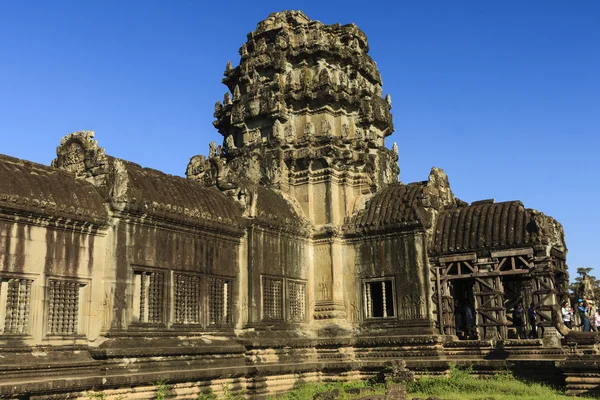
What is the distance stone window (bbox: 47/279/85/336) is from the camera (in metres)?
13.2

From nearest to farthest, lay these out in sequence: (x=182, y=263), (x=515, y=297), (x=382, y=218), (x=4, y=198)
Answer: (x=4, y=198), (x=182, y=263), (x=382, y=218), (x=515, y=297)

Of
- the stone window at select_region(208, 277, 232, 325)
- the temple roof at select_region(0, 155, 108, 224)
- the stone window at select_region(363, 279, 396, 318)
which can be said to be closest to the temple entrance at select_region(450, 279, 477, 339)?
the stone window at select_region(363, 279, 396, 318)

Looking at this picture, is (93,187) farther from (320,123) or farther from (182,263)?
(320,123)

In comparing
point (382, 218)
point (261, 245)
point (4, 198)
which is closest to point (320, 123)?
point (382, 218)

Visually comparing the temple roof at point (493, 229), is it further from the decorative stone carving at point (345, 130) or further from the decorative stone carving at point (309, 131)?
the decorative stone carving at point (309, 131)

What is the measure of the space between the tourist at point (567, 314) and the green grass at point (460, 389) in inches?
118

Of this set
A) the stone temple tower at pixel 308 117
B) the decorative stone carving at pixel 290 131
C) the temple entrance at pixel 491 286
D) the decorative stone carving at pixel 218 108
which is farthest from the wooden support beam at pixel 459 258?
the decorative stone carving at pixel 218 108

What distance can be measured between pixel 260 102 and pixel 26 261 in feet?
38.7

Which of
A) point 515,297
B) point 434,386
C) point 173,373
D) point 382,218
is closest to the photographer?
point 173,373

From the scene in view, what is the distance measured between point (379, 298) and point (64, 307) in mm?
11155

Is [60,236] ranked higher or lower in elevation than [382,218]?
lower

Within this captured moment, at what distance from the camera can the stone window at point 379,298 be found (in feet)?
67.3

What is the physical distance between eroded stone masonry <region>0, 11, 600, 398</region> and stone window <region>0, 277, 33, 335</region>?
0.03 metres

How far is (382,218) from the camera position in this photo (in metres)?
20.9
